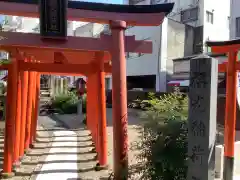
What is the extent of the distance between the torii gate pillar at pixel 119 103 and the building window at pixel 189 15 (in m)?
22.5

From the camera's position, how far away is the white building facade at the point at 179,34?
83.8ft

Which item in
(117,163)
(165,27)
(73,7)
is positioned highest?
(165,27)

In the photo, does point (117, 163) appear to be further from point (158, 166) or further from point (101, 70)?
point (101, 70)

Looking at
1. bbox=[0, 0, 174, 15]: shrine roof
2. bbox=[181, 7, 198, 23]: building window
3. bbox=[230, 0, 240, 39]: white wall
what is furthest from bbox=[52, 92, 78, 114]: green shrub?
bbox=[0, 0, 174, 15]: shrine roof

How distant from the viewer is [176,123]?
14.2 ft

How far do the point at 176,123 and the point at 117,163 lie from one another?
5.12ft

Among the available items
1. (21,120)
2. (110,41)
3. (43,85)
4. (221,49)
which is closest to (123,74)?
(110,41)

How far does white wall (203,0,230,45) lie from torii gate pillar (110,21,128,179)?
69.4 ft

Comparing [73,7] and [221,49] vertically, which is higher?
[73,7]

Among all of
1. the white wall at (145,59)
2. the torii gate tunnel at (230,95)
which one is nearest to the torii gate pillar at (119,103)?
the torii gate tunnel at (230,95)

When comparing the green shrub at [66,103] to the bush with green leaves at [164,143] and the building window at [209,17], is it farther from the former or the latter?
the bush with green leaves at [164,143]

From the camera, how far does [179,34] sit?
26.2 meters

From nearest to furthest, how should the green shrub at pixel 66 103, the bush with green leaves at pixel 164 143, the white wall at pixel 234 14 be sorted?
the bush with green leaves at pixel 164 143
the white wall at pixel 234 14
the green shrub at pixel 66 103

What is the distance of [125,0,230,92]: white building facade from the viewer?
25531mm
